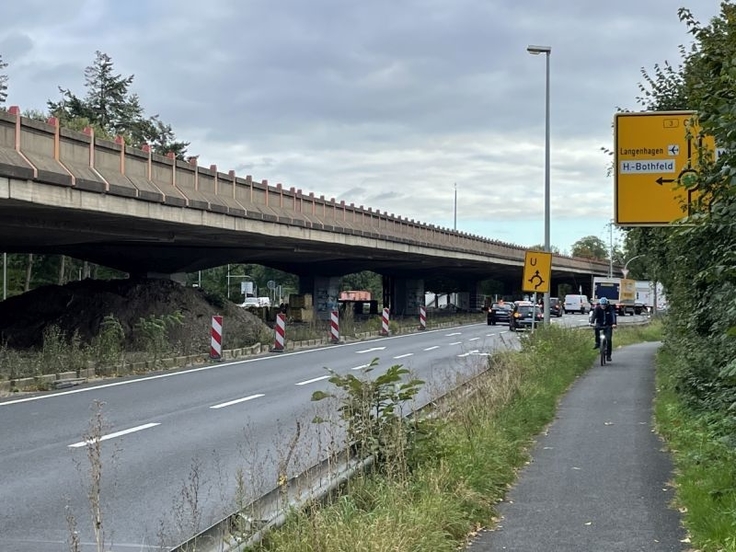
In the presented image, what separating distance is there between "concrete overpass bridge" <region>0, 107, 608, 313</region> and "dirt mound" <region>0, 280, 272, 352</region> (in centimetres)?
170

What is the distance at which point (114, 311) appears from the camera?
3028 cm

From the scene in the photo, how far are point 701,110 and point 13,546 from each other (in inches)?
248

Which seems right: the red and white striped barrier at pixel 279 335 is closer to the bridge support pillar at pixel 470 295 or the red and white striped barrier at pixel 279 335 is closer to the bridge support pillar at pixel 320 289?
the bridge support pillar at pixel 320 289

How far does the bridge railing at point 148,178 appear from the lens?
17.8 meters

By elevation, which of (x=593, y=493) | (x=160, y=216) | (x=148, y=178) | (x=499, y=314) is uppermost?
(x=148, y=178)

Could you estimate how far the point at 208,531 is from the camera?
4.77 metres

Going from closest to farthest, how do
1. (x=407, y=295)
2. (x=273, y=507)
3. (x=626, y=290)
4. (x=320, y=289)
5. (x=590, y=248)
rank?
(x=273, y=507) → (x=320, y=289) → (x=626, y=290) → (x=407, y=295) → (x=590, y=248)

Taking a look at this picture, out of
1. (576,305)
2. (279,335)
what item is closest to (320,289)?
(279,335)

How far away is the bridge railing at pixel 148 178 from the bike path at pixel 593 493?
12.7 meters

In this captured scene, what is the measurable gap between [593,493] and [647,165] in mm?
5932

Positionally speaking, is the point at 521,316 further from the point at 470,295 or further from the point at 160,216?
the point at 470,295

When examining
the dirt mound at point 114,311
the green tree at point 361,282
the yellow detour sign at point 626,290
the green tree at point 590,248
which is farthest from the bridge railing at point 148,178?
the green tree at point 590,248

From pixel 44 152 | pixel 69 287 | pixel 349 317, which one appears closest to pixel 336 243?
pixel 349 317

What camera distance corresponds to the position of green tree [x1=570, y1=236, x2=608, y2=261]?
169 m
